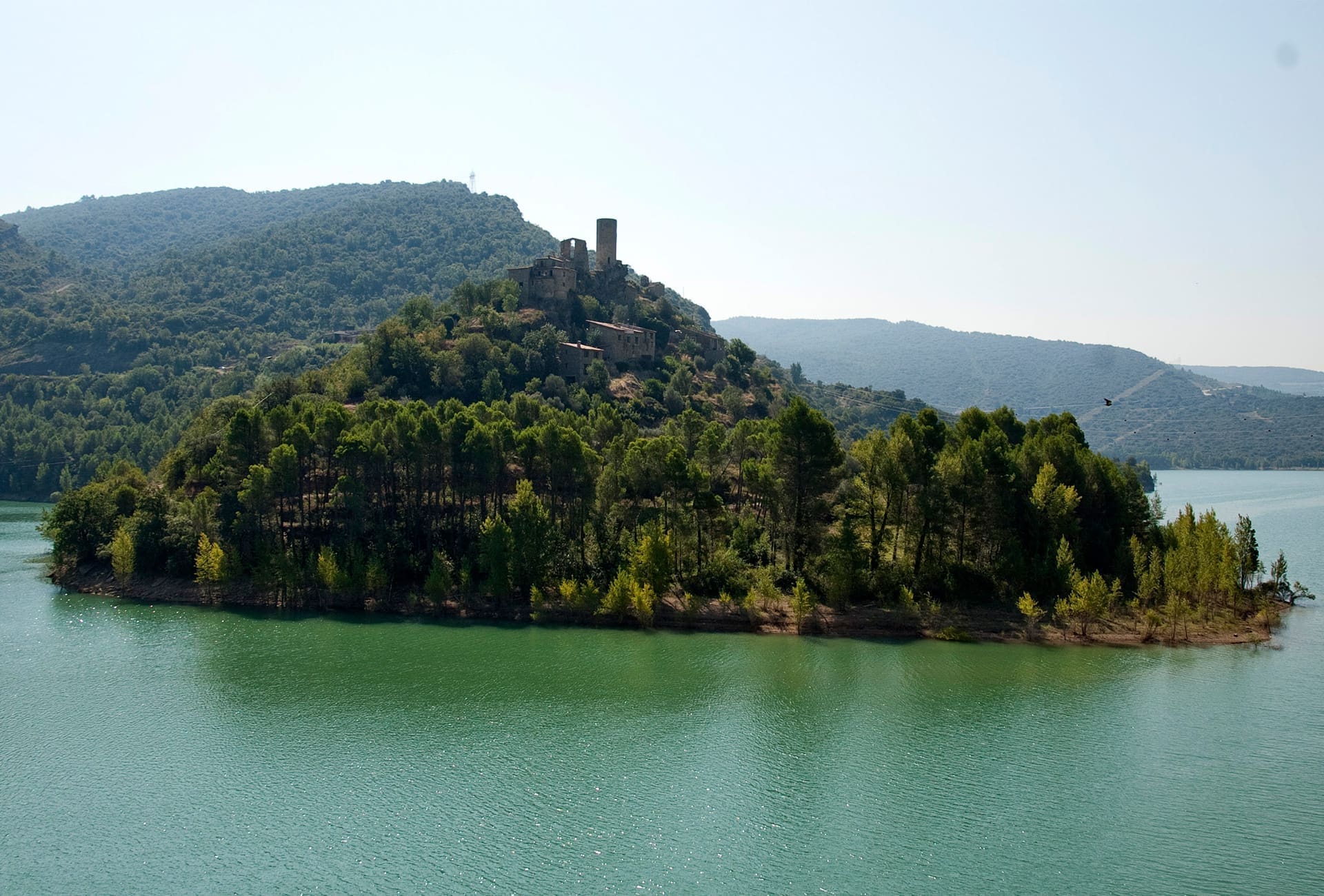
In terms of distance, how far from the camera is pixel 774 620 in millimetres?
43844

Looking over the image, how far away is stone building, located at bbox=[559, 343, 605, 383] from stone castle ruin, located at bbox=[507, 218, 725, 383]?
0.20 feet

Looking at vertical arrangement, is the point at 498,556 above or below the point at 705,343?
below

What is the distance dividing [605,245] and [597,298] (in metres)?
6.98

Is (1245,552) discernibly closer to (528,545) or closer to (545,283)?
(528,545)

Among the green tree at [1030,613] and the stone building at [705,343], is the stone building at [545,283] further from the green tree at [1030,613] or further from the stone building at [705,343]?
the green tree at [1030,613]

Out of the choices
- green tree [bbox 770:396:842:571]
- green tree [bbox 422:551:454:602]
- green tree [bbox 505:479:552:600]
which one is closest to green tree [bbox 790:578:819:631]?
green tree [bbox 770:396:842:571]

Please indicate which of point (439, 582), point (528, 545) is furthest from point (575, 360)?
point (439, 582)

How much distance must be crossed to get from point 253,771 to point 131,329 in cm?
12476

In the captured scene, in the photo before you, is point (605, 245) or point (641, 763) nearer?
point (641, 763)

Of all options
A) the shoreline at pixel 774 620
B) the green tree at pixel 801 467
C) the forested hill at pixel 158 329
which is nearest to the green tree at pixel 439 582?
the shoreline at pixel 774 620

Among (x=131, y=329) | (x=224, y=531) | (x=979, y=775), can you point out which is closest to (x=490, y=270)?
(x=131, y=329)

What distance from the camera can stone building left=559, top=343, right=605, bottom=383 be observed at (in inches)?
3194

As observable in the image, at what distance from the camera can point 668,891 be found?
2188cm

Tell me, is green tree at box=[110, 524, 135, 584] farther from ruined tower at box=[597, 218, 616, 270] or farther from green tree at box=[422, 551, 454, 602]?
ruined tower at box=[597, 218, 616, 270]
